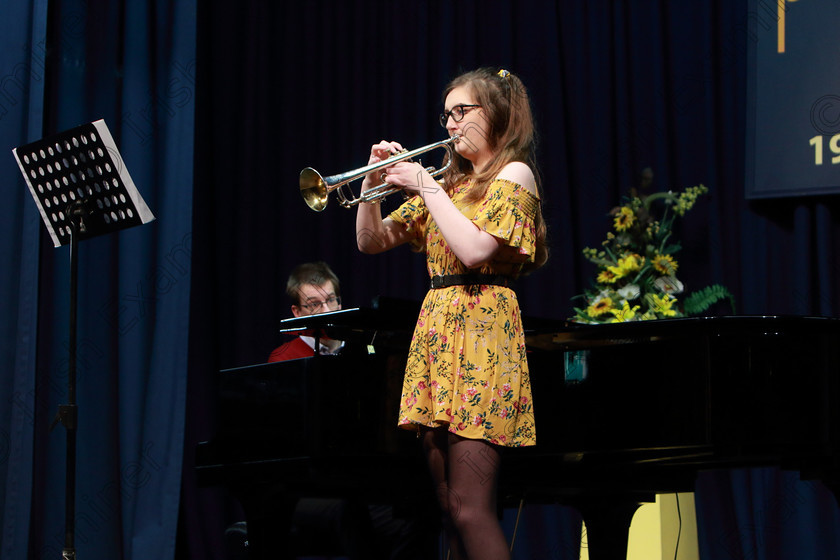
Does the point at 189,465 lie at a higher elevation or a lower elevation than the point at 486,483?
lower

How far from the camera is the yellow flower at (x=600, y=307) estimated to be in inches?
147

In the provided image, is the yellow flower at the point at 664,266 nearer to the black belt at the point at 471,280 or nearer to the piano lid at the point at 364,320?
the piano lid at the point at 364,320

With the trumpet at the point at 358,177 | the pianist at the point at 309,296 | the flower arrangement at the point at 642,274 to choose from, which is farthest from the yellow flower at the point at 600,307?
the trumpet at the point at 358,177

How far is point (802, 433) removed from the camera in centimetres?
238

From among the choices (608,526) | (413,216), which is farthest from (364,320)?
(608,526)

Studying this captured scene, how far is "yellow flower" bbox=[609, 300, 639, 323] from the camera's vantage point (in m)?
3.67

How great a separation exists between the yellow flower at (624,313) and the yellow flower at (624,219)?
375mm

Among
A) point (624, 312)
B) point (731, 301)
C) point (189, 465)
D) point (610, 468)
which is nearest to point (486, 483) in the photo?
point (610, 468)

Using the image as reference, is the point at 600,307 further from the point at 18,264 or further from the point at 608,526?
the point at 18,264

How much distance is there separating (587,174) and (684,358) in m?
2.08

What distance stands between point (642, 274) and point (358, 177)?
184 cm

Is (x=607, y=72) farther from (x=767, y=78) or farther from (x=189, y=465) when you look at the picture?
(x=189, y=465)

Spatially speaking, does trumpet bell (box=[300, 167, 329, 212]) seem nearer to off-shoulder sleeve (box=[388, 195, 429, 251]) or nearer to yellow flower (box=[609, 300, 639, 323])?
off-shoulder sleeve (box=[388, 195, 429, 251])

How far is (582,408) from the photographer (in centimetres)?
250
